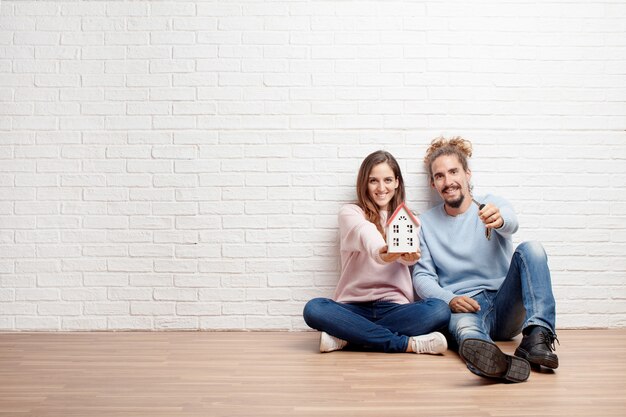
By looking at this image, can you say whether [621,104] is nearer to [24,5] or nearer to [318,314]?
[318,314]

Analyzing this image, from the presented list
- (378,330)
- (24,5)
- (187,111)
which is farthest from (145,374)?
(24,5)

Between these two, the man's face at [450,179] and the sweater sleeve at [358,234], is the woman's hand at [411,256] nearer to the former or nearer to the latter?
the sweater sleeve at [358,234]

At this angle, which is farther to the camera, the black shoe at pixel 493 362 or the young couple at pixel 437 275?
the young couple at pixel 437 275

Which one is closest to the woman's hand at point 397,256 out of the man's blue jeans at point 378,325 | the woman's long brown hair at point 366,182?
the man's blue jeans at point 378,325

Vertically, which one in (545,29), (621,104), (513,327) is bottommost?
(513,327)

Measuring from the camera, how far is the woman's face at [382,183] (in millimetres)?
3631

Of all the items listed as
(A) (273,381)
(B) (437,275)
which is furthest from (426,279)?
(A) (273,381)

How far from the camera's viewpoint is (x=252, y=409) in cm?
220

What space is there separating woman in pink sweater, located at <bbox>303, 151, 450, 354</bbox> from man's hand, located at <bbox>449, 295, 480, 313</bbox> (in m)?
0.07

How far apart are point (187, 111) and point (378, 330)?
1.63m

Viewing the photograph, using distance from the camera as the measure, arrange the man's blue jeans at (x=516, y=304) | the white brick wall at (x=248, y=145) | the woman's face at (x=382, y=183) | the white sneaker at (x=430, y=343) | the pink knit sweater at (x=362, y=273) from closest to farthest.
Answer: the man's blue jeans at (x=516, y=304) → the white sneaker at (x=430, y=343) → the pink knit sweater at (x=362, y=273) → the woman's face at (x=382, y=183) → the white brick wall at (x=248, y=145)

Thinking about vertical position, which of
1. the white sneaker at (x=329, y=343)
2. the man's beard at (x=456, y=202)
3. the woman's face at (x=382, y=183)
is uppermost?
the woman's face at (x=382, y=183)

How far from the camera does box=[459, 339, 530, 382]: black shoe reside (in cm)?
249

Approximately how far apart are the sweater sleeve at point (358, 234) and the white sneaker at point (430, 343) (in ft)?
1.28
